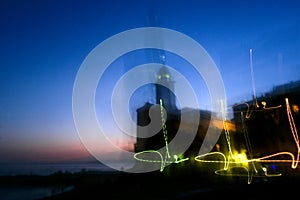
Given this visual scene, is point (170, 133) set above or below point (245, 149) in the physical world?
above

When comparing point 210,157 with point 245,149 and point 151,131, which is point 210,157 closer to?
point 245,149

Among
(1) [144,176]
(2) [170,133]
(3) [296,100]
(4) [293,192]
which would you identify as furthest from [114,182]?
(4) [293,192]

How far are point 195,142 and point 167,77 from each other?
2443 cm

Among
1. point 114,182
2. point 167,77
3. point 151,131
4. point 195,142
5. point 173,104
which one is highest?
point 167,77

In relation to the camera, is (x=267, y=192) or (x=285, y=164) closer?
(x=267, y=192)

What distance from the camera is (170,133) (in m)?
40.6

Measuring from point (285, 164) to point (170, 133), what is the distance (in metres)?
19.7

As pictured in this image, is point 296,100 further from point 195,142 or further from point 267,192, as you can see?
point 267,192

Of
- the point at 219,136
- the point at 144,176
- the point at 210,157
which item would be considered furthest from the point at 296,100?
the point at 144,176

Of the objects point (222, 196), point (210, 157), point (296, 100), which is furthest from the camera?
point (210, 157)

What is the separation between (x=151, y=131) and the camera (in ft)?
151

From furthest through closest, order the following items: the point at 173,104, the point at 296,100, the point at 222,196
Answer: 1. the point at 173,104
2. the point at 296,100
3. the point at 222,196

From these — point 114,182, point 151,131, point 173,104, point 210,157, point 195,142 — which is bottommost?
point 114,182

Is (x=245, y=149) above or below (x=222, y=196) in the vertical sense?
above
